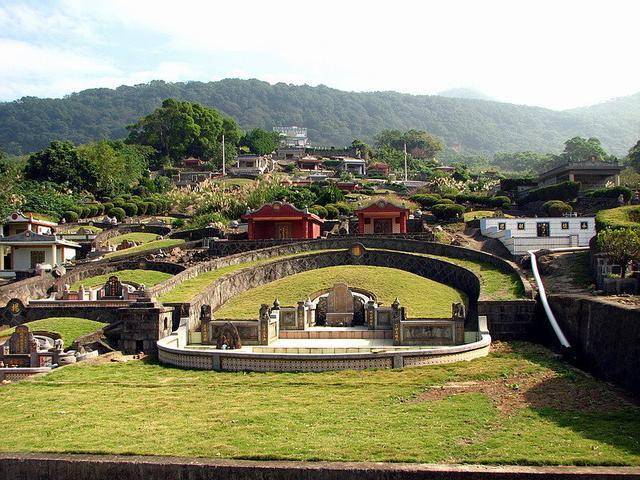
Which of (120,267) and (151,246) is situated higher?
(151,246)

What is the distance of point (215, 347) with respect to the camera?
27.0 meters

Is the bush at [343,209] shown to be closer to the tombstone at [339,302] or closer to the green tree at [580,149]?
the tombstone at [339,302]

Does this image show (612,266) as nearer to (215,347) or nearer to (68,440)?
(215,347)

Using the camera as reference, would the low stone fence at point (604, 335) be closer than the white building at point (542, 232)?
Yes

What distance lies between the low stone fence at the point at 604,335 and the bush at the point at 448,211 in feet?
95.1

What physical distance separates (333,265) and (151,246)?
657 inches

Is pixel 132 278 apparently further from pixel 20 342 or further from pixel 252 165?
pixel 252 165

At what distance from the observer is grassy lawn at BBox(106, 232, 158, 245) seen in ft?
181

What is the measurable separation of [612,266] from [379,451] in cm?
1791

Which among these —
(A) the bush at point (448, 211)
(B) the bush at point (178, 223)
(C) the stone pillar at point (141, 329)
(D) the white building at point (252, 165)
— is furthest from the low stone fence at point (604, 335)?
(D) the white building at point (252, 165)

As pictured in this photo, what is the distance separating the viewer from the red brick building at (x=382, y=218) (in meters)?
49.0

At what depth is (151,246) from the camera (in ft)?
165

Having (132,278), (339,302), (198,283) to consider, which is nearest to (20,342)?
(198,283)

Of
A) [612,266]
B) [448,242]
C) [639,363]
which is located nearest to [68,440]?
[639,363]
